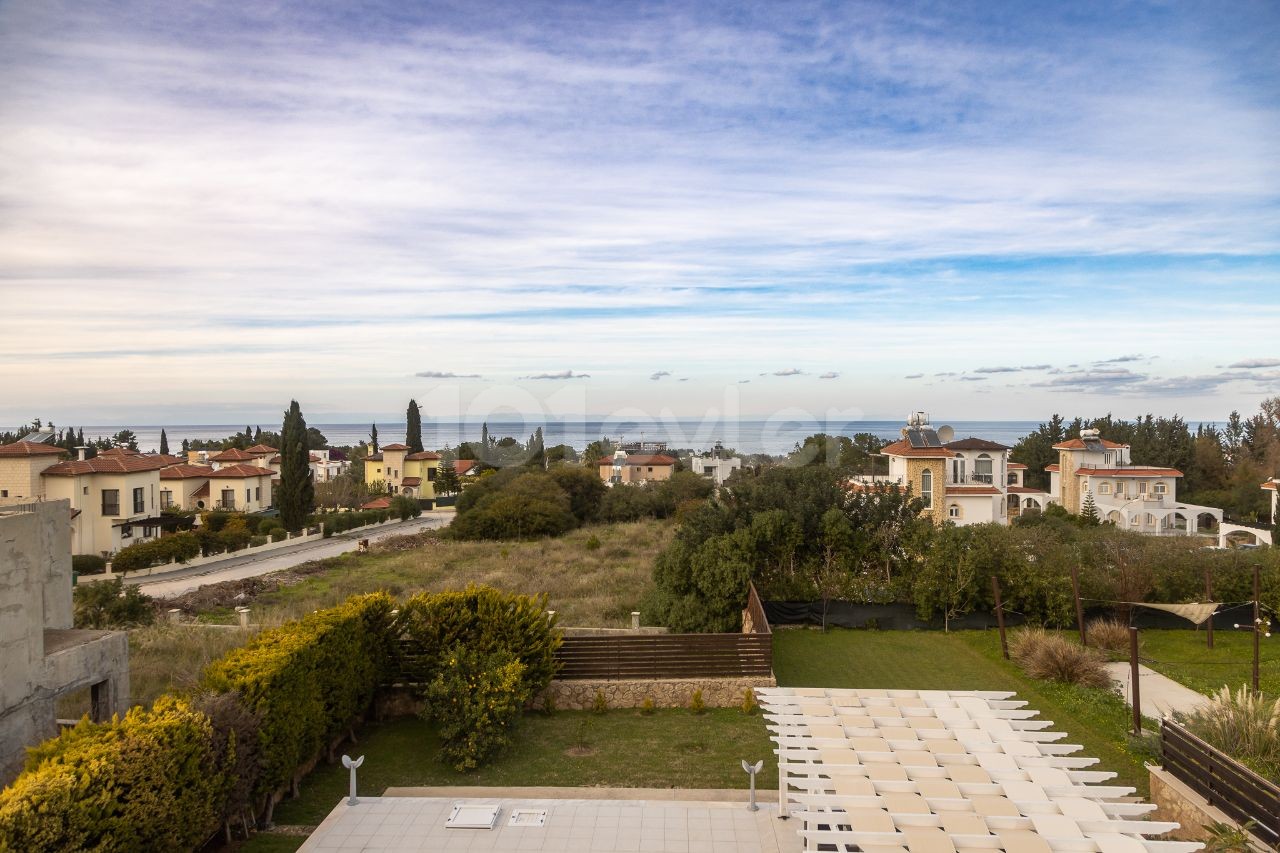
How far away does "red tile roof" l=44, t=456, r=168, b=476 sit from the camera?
3044 centimetres

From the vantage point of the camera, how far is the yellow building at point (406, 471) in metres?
56.8

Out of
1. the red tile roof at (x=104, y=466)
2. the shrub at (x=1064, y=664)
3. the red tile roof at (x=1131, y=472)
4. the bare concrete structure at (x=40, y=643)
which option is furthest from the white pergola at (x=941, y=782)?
the red tile roof at (x=1131, y=472)

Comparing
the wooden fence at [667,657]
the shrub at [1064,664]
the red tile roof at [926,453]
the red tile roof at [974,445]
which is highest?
the red tile roof at [974,445]

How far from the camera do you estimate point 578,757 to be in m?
10.1

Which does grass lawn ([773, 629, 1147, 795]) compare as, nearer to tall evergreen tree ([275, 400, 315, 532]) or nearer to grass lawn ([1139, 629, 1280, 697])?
grass lawn ([1139, 629, 1280, 697])

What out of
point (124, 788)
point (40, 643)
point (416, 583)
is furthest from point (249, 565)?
point (124, 788)

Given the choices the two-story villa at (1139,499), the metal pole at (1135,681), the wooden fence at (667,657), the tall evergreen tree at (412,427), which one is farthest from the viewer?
the tall evergreen tree at (412,427)

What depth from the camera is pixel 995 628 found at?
16.7m

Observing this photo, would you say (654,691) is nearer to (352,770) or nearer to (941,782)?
(352,770)

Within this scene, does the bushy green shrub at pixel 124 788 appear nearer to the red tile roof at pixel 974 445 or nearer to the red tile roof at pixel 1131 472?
the red tile roof at pixel 974 445

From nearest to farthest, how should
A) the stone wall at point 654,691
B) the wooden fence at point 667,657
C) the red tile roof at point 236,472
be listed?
1. the stone wall at point 654,691
2. the wooden fence at point 667,657
3. the red tile roof at point 236,472

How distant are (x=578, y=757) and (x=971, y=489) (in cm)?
2485

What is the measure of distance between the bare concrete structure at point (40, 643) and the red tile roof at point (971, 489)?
28.3 meters

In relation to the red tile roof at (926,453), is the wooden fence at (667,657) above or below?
below
